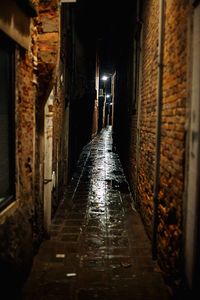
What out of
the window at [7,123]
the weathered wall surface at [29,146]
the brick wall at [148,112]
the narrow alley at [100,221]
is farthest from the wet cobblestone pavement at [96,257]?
the window at [7,123]

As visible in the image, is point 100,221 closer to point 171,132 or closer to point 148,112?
point 148,112

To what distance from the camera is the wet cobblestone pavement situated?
4332 mm

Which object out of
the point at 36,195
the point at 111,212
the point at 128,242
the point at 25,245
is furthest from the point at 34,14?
the point at 111,212

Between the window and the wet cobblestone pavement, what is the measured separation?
1450 millimetres

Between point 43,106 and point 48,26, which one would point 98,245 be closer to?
point 43,106

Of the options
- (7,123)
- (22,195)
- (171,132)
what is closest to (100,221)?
(22,195)

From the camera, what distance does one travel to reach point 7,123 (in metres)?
4.18

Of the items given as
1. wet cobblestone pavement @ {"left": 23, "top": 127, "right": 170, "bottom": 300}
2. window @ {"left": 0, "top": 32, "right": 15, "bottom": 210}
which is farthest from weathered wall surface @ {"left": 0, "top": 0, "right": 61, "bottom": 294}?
wet cobblestone pavement @ {"left": 23, "top": 127, "right": 170, "bottom": 300}

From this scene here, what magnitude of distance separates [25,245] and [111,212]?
357 centimetres

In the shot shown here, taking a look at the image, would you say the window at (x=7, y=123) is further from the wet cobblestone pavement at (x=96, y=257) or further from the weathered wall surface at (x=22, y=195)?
the wet cobblestone pavement at (x=96, y=257)

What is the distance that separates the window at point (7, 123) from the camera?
157 inches

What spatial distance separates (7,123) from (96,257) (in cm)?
279

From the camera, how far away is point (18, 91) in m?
4.33

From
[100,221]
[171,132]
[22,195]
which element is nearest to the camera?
[171,132]
